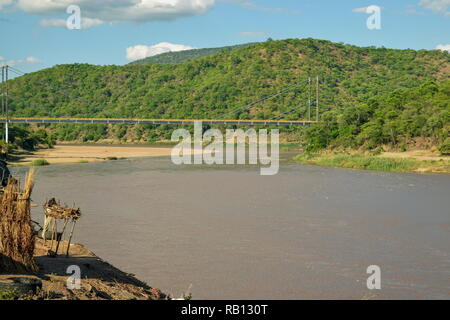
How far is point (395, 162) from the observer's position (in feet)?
139

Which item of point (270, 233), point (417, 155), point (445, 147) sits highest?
point (445, 147)

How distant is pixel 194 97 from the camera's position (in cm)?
10994

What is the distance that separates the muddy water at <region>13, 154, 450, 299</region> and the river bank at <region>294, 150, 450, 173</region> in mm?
6744

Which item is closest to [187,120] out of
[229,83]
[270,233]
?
[229,83]

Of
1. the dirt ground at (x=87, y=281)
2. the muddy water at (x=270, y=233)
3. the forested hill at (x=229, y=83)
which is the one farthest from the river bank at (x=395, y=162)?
the forested hill at (x=229, y=83)

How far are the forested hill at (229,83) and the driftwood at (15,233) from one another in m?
83.8

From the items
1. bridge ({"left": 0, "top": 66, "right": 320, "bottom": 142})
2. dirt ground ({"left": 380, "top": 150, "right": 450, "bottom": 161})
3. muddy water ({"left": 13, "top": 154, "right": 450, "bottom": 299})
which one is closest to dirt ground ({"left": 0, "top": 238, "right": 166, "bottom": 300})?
muddy water ({"left": 13, "top": 154, "right": 450, "bottom": 299})

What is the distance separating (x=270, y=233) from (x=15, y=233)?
9.55 metres

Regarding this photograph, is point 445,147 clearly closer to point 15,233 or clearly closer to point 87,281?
point 87,281

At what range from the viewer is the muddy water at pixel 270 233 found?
12430 mm

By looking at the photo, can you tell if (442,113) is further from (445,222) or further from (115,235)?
(115,235)

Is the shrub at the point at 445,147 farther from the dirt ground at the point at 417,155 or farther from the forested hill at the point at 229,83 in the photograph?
the forested hill at the point at 229,83
